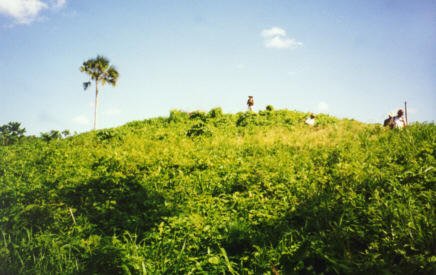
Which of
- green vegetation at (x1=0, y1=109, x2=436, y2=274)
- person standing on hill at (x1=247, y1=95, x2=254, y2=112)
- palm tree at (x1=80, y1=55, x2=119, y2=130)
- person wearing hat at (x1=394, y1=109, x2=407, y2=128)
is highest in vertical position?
palm tree at (x1=80, y1=55, x2=119, y2=130)

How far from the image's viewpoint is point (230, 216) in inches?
135

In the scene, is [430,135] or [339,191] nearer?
[339,191]

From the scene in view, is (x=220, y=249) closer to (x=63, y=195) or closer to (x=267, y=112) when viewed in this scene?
(x=63, y=195)

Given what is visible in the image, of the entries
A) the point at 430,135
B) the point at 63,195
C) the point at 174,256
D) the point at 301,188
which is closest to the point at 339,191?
the point at 301,188

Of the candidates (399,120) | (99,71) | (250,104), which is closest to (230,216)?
(399,120)

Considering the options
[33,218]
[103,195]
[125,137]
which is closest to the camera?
[33,218]

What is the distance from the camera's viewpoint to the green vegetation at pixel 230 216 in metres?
2.48

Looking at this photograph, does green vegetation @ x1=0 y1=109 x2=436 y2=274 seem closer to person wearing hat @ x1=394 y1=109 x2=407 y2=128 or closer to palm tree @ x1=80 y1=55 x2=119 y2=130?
person wearing hat @ x1=394 y1=109 x2=407 y2=128

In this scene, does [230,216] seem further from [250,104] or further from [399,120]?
[250,104]

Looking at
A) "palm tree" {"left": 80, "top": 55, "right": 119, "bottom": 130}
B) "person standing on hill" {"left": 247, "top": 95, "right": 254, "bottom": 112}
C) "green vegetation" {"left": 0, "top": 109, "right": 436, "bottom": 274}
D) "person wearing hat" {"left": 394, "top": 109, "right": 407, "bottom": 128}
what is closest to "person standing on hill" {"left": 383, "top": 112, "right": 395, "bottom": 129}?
"person wearing hat" {"left": 394, "top": 109, "right": 407, "bottom": 128}

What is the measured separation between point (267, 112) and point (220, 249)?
586 inches

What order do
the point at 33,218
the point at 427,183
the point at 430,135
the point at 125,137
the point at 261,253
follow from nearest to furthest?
1. the point at 261,253
2. the point at 427,183
3. the point at 33,218
4. the point at 430,135
5. the point at 125,137

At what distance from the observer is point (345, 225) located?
2.92m

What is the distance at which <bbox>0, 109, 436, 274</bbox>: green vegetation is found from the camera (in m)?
2.48
